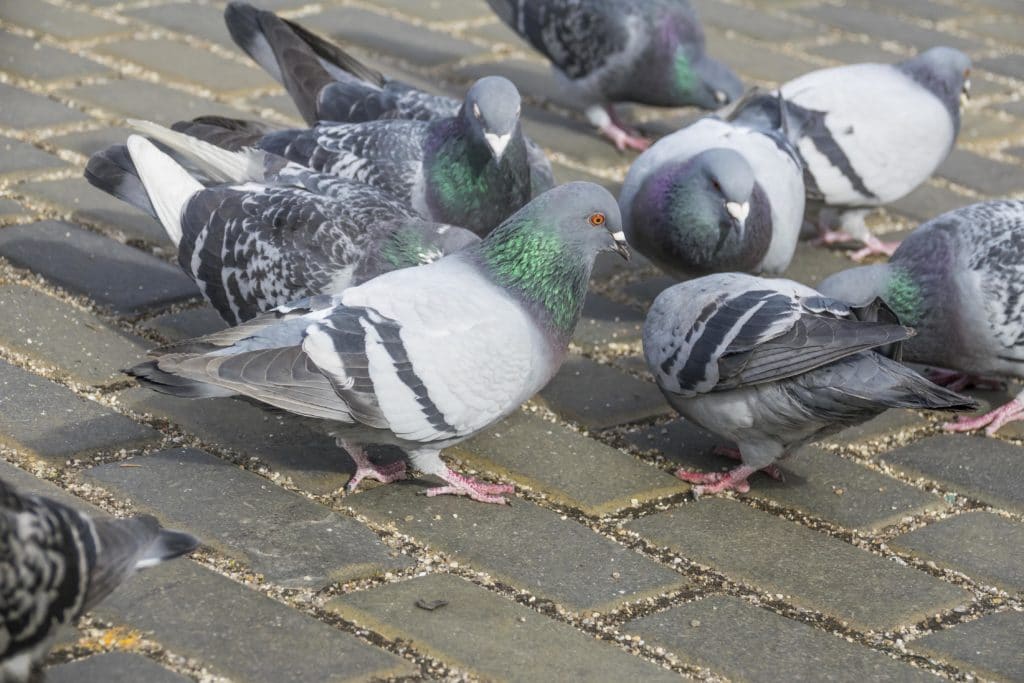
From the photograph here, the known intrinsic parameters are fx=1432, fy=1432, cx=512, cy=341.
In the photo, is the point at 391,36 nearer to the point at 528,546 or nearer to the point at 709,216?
the point at 709,216

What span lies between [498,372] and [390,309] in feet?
1.11

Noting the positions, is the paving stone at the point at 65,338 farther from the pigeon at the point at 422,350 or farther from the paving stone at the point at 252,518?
the pigeon at the point at 422,350

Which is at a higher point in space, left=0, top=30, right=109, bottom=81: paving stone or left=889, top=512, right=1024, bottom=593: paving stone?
left=0, top=30, right=109, bottom=81: paving stone

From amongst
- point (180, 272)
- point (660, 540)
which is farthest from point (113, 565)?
point (180, 272)

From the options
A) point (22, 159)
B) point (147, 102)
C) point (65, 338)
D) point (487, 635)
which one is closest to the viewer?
point (487, 635)

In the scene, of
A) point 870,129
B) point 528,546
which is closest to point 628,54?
point 870,129

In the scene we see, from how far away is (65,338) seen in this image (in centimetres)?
456

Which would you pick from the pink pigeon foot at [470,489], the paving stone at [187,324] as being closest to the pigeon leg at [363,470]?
the pink pigeon foot at [470,489]

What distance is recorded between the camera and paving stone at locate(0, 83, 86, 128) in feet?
20.0

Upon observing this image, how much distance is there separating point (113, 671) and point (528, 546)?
1184 mm

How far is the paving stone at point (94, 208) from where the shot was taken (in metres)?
5.45

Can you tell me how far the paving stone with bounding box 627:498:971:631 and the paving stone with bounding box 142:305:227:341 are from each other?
1.72 meters

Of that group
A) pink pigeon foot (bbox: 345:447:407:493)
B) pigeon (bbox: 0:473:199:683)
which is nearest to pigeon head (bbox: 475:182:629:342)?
pink pigeon foot (bbox: 345:447:407:493)

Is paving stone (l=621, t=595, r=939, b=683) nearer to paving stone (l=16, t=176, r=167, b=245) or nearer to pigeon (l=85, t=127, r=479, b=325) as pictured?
pigeon (l=85, t=127, r=479, b=325)
